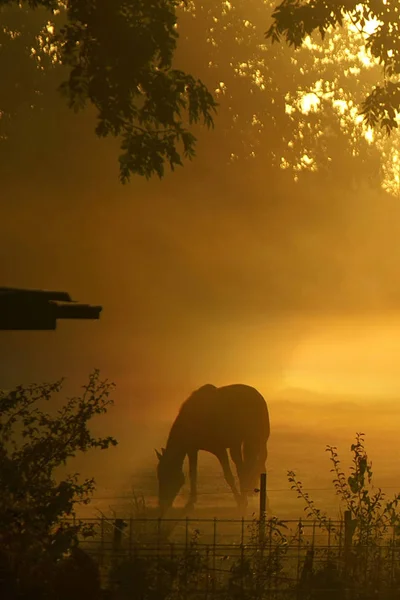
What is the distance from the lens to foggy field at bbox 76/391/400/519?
2098 cm

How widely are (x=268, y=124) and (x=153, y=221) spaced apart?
8.67 m

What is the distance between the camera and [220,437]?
22.2m

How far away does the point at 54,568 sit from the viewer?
934cm

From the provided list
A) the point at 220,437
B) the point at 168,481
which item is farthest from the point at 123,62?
the point at 220,437

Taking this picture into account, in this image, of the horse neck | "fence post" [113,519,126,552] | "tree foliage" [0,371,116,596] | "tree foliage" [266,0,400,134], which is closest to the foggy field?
the horse neck

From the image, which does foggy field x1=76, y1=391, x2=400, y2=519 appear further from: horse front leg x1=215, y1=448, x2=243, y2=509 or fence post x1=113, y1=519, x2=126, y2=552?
fence post x1=113, y1=519, x2=126, y2=552

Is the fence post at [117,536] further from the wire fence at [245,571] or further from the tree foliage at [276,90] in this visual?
the tree foliage at [276,90]

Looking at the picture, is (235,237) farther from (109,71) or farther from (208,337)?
(109,71)

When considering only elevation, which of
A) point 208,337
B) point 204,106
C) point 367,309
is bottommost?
point 204,106

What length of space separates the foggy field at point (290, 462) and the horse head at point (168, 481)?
0.68 m

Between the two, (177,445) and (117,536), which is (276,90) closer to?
(177,445)

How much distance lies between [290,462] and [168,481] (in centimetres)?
773

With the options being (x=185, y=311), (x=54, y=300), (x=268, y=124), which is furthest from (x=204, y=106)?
(x=185, y=311)

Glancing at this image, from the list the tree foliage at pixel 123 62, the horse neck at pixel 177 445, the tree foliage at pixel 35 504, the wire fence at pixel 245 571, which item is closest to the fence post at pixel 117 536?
the wire fence at pixel 245 571
